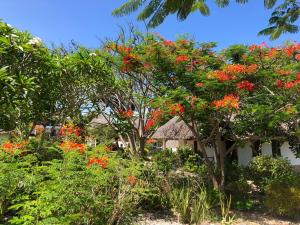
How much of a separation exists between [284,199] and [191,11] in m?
5.72

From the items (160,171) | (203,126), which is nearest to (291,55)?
(203,126)

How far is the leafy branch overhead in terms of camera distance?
26.8 feet

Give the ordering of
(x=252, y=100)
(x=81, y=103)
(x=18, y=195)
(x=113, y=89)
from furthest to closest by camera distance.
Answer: (x=113, y=89)
(x=81, y=103)
(x=252, y=100)
(x=18, y=195)

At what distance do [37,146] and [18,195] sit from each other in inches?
163

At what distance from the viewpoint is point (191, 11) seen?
956 centimetres

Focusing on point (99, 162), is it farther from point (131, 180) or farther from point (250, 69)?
point (250, 69)

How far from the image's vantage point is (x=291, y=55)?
32.2 feet

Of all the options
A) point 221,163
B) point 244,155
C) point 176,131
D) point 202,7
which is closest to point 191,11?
point 202,7

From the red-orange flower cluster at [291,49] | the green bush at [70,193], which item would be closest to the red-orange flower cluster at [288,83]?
the red-orange flower cluster at [291,49]

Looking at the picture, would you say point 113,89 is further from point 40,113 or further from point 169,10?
point 169,10

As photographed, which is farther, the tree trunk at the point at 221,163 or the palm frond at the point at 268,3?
the palm frond at the point at 268,3

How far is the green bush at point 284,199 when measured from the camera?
27.5ft

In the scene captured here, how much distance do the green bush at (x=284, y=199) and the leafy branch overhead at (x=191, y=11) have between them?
5089 millimetres

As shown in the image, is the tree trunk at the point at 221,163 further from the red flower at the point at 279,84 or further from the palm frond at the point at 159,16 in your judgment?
the palm frond at the point at 159,16
